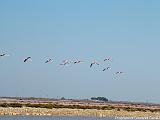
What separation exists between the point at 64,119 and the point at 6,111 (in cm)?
886

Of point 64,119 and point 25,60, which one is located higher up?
point 25,60

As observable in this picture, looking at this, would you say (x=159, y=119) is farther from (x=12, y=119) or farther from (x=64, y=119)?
(x=12, y=119)

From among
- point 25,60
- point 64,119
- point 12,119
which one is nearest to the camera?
point 25,60

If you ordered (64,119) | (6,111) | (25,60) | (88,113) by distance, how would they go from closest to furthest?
(25,60) < (64,119) < (6,111) < (88,113)

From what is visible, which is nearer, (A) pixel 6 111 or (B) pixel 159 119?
(A) pixel 6 111

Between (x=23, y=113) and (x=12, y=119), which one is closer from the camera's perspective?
(x=12, y=119)

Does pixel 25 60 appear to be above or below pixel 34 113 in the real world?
above

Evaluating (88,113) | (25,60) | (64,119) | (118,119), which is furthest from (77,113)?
(25,60)

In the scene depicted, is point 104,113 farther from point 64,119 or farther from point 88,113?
point 64,119

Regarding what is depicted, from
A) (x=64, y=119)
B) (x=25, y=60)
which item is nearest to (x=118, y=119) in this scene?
(x=64, y=119)

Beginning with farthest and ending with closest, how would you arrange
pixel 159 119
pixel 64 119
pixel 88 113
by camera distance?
pixel 88 113
pixel 159 119
pixel 64 119

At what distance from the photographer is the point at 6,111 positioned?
57438 millimetres

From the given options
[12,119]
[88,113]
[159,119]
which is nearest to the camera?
[12,119]

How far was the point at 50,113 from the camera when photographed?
6106 cm
